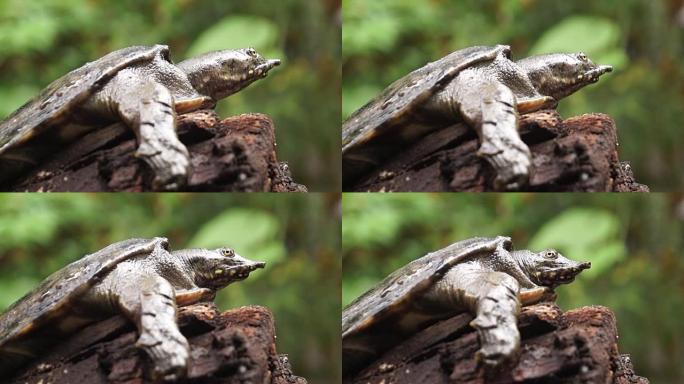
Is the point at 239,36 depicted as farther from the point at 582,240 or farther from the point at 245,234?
the point at 582,240

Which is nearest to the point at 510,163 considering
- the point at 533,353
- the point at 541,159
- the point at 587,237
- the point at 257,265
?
the point at 541,159

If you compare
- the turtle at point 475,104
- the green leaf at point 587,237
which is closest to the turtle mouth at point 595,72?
Answer: the turtle at point 475,104

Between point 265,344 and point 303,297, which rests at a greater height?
point 303,297

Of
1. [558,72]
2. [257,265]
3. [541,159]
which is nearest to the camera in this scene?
[541,159]

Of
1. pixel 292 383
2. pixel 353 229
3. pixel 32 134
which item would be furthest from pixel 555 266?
pixel 32 134

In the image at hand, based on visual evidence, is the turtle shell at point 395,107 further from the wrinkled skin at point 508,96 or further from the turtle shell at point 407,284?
the turtle shell at point 407,284

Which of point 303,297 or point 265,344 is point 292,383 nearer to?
point 265,344
